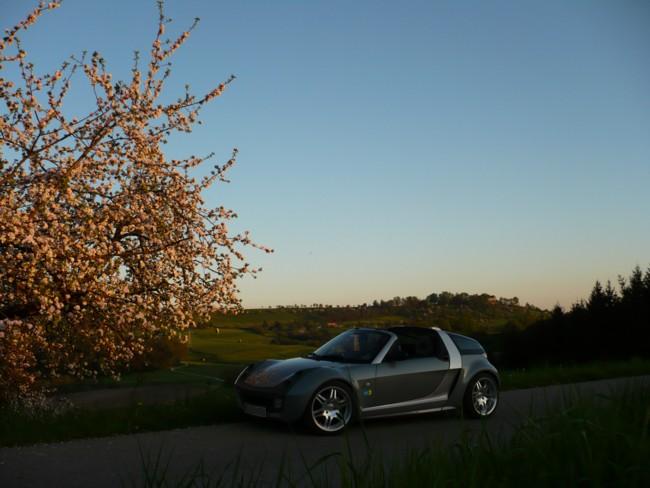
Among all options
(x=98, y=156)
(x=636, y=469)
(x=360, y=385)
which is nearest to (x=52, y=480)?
(x=360, y=385)

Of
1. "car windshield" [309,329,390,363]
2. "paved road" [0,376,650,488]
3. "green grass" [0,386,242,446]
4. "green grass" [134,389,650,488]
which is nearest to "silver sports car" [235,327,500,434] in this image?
"car windshield" [309,329,390,363]

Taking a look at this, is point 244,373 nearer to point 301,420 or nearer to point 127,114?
point 301,420

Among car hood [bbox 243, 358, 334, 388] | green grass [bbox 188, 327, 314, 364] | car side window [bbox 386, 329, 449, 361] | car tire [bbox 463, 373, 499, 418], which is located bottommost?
car tire [bbox 463, 373, 499, 418]

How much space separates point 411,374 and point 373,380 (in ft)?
2.29

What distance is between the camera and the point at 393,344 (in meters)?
10.4

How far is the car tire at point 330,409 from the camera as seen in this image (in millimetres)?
9250

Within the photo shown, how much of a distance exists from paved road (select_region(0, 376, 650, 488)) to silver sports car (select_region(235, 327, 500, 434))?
31cm

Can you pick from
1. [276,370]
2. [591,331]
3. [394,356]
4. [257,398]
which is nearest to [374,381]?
[394,356]

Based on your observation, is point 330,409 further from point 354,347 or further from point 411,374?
point 411,374

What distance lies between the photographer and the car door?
9.91 metres

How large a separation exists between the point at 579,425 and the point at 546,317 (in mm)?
45279

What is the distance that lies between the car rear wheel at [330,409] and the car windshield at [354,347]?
0.69 metres

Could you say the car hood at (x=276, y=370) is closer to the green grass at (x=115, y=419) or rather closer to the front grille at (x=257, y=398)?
the front grille at (x=257, y=398)

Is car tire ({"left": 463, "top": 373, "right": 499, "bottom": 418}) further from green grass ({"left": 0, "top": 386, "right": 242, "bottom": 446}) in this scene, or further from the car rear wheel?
green grass ({"left": 0, "top": 386, "right": 242, "bottom": 446})
